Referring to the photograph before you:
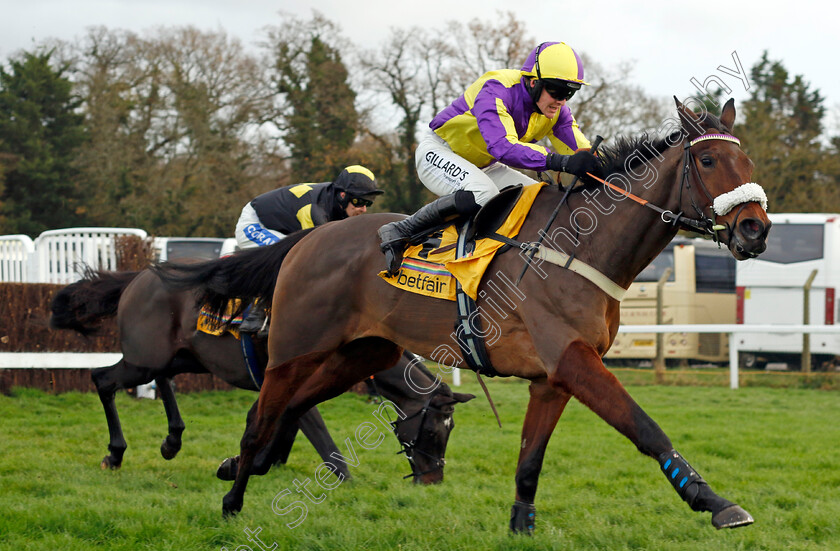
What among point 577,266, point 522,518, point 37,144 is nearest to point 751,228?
point 577,266

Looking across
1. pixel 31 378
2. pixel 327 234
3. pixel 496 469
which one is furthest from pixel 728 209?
pixel 31 378

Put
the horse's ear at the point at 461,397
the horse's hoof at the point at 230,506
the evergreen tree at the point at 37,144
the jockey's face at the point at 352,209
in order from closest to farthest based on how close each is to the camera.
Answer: the horse's hoof at the point at 230,506 → the horse's ear at the point at 461,397 → the jockey's face at the point at 352,209 → the evergreen tree at the point at 37,144

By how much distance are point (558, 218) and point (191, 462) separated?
12.1 feet

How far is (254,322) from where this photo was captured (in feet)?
18.7

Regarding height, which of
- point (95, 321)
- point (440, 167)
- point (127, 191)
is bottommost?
point (95, 321)

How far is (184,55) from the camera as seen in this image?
90.9 feet

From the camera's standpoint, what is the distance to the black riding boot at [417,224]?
4344mm

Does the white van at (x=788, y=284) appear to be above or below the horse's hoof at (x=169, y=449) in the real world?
above

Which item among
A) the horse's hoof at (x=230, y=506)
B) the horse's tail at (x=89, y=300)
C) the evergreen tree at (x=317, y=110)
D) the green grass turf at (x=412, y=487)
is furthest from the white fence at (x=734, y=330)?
the evergreen tree at (x=317, y=110)

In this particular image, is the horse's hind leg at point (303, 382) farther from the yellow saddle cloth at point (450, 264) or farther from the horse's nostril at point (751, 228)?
the horse's nostril at point (751, 228)

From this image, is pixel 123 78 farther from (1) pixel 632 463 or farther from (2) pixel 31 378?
(1) pixel 632 463

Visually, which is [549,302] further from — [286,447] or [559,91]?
[286,447]

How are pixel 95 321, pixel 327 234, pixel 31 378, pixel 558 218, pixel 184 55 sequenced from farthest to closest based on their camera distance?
pixel 184 55 → pixel 31 378 → pixel 95 321 → pixel 327 234 → pixel 558 218

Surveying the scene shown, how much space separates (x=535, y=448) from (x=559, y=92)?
1.86 meters
